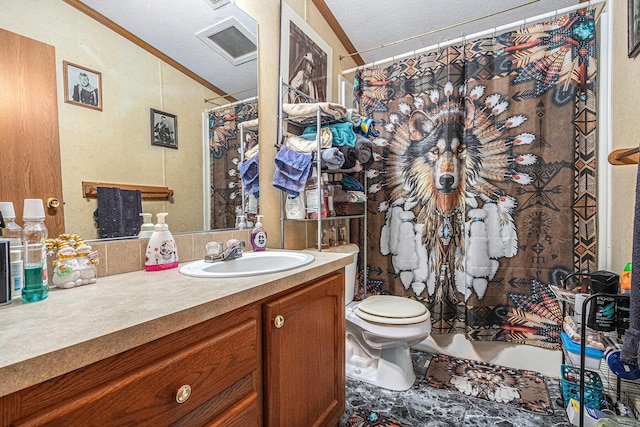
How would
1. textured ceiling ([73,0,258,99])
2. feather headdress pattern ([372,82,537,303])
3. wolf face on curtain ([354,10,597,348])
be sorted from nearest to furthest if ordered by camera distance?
textured ceiling ([73,0,258,99]) < wolf face on curtain ([354,10,597,348]) < feather headdress pattern ([372,82,537,303])

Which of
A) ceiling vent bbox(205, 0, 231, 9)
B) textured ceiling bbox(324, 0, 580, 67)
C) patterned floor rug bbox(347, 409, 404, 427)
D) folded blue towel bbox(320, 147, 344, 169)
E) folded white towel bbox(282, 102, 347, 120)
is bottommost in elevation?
patterned floor rug bbox(347, 409, 404, 427)

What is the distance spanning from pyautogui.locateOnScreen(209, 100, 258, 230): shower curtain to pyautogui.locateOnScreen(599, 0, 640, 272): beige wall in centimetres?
174

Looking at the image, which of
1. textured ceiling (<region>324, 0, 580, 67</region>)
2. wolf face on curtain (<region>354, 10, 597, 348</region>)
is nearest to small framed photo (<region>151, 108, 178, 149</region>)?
wolf face on curtain (<region>354, 10, 597, 348</region>)

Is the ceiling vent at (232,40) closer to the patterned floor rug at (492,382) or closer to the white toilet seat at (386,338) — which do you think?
the white toilet seat at (386,338)

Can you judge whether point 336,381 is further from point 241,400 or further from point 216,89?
point 216,89

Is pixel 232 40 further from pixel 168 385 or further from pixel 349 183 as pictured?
pixel 168 385

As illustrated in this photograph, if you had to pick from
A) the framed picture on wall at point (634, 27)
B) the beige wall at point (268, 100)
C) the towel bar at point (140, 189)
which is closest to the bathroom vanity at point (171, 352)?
the towel bar at point (140, 189)

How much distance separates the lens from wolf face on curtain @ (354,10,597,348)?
5.30 ft

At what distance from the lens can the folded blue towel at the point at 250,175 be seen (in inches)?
58.8

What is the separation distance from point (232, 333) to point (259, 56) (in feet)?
4.61

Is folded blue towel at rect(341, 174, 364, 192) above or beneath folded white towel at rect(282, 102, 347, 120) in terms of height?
beneath

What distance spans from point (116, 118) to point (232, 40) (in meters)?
0.73

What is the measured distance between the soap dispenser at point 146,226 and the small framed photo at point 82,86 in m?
0.38

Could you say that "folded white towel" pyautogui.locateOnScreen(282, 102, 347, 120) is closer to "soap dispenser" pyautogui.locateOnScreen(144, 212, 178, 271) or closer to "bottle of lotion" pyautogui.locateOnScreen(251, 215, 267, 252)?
"bottle of lotion" pyautogui.locateOnScreen(251, 215, 267, 252)
